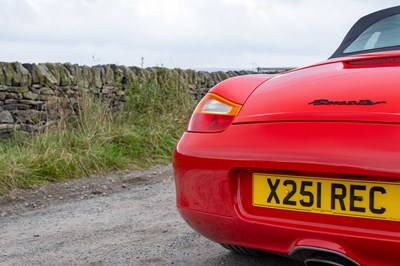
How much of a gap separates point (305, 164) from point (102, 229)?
2191 millimetres

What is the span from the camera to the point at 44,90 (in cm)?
730

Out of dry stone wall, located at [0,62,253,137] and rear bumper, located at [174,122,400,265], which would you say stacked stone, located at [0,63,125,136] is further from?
rear bumper, located at [174,122,400,265]

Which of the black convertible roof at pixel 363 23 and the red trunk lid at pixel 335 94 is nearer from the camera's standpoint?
the red trunk lid at pixel 335 94

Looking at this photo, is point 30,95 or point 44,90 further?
point 44,90

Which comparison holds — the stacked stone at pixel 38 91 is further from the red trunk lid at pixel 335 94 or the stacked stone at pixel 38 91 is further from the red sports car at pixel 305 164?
the red trunk lid at pixel 335 94

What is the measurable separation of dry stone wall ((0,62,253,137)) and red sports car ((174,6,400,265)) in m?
4.99

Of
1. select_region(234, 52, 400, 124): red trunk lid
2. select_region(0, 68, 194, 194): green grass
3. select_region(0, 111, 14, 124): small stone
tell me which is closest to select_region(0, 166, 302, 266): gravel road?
select_region(0, 68, 194, 194): green grass

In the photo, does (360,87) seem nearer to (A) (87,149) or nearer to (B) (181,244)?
(B) (181,244)

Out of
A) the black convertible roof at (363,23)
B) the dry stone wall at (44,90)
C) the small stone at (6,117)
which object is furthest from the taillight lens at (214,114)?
the small stone at (6,117)

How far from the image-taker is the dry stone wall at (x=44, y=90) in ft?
22.7

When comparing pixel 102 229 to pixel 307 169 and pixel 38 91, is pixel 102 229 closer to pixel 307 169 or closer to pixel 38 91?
pixel 307 169

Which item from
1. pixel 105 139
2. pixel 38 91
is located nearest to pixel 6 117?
pixel 38 91

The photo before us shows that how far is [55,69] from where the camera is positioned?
7492mm

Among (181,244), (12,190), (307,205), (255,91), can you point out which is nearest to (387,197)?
(307,205)
